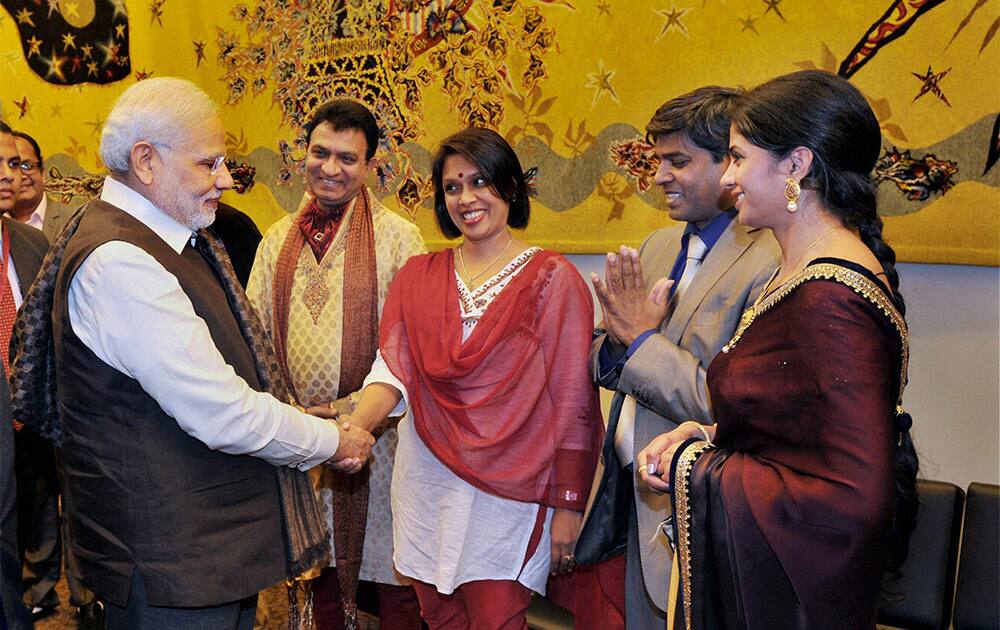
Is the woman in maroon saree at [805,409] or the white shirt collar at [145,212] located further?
the white shirt collar at [145,212]

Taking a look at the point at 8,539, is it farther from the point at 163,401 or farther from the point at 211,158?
the point at 211,158

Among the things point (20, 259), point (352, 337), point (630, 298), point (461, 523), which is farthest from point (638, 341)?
point (20, 259)

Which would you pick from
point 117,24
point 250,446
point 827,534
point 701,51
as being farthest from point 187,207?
point 117,24

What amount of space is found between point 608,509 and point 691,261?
0.61 meters

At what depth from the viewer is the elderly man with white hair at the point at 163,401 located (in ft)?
5.62

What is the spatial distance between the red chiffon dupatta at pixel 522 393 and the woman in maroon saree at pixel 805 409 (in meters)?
0.66

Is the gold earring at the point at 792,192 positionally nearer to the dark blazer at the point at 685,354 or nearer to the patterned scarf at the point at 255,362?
the dark blazer at the point at 685,354

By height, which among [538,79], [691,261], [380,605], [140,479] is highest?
[538,79]

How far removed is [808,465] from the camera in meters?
1.34

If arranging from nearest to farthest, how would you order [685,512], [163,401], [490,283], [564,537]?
1. [685,512]
2. [163,401]
3. [564,537]
4. [490,283]

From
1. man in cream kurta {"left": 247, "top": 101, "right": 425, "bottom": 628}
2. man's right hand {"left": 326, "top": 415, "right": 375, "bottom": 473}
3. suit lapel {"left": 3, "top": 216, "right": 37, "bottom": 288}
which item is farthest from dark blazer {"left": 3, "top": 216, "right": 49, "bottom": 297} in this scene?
man's right hand {"left": 326, "top": 415, "right": 375, "bottom": 473}

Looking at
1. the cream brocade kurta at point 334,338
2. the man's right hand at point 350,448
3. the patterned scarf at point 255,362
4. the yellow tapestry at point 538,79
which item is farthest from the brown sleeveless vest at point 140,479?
the yellow tapestry at point 538,79

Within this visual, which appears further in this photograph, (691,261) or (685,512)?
(691,261)

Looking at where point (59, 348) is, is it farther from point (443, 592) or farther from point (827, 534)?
point (827, 534)
